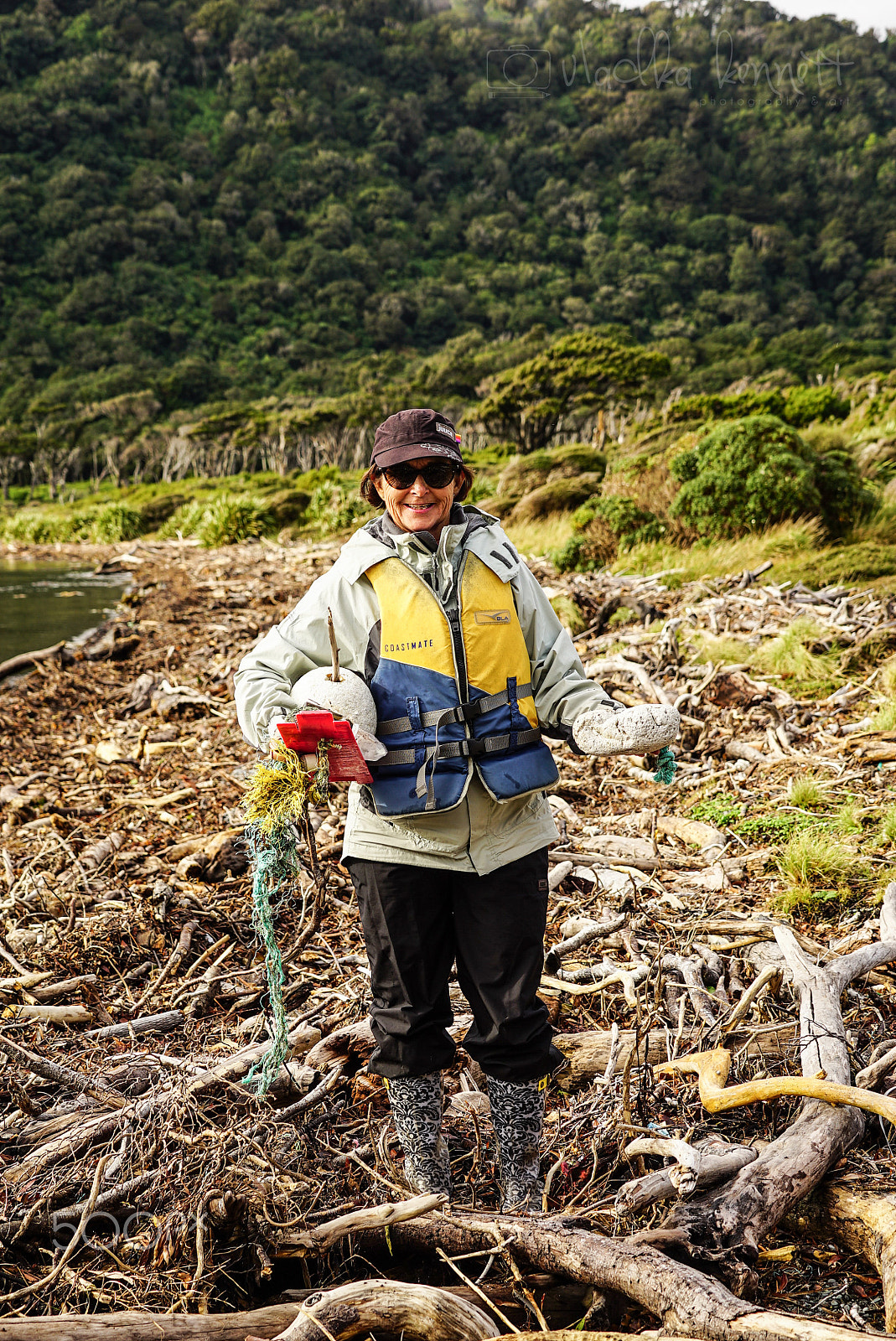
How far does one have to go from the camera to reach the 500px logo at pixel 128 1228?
2053 mm

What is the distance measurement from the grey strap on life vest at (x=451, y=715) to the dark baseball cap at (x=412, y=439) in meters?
0.66

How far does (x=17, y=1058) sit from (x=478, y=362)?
8500cm

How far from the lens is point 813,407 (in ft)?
57.1

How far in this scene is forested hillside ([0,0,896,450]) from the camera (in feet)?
338

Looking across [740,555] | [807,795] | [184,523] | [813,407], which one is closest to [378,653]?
[807,795]

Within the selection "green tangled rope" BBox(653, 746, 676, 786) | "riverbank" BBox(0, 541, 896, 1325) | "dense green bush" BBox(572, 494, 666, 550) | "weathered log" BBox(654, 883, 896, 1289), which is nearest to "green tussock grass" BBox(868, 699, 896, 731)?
"riverbank" BBox(0, 541, 896, 1325)

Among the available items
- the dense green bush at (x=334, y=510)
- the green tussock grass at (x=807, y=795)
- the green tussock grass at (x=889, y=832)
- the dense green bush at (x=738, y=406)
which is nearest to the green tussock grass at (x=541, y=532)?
the dense green bush at (x=738, y=406)

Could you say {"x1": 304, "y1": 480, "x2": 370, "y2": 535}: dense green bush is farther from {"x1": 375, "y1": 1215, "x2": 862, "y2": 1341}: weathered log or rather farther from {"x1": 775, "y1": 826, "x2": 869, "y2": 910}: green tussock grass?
{"x1": 375, "y1": 1215, "x2": 862, "y2": 1341}: weathered log

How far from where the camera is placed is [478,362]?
82250 mm

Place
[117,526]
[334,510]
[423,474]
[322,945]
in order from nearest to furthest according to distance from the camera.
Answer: [423,474], [322,945], [334,510], [117,526]

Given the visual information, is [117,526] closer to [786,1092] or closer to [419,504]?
[419,504]

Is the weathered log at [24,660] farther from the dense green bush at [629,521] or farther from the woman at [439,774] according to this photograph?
the woman at [439,774]

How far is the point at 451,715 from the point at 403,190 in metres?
158

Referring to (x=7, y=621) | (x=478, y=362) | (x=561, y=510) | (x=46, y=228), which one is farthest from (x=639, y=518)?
(x=46, y=228)
